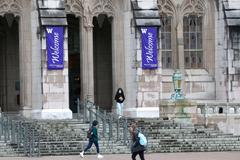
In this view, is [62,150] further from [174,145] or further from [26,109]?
[26,109]

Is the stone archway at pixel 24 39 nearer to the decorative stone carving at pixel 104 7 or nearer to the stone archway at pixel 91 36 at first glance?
the stone archway at pixel 91 36

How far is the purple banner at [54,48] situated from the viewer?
31.3 metres

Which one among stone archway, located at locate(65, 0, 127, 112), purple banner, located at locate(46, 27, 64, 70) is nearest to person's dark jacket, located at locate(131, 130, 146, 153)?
purple banner, located at locate(46, 27, 64, 70)

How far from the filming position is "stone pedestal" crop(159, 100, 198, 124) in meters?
30.7

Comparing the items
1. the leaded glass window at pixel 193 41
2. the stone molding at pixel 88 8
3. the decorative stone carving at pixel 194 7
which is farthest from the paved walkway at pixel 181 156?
the decorative stone carving at pixel 194 7

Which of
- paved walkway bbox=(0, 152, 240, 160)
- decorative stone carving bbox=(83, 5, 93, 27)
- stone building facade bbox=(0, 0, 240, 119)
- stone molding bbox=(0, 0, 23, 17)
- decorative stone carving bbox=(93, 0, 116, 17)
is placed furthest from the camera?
decorative stone carving bbox=(93, 0, 116, 17)

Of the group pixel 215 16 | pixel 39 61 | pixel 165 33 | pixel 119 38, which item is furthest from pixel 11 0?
pixel 215 16

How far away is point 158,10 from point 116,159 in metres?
13.9

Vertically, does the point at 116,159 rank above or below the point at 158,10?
below

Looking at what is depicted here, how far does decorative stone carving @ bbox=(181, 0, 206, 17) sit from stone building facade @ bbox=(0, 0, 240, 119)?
0.06m

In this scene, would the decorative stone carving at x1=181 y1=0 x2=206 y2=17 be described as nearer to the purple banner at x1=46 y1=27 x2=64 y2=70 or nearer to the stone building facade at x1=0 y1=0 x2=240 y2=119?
the stone building facade at x1=0 y1=0 x2=240 y2=119

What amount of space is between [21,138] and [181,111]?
8.50 meters

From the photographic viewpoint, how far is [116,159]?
23.6 metres

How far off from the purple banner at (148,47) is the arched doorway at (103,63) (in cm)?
576
